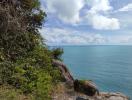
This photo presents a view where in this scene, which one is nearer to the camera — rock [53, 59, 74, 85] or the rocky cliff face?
the rocky cliff face

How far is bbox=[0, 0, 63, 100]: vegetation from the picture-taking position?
13.9 metres

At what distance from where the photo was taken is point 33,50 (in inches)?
729

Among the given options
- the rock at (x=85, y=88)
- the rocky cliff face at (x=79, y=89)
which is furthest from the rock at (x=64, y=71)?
the rock at (x=85, y=88)

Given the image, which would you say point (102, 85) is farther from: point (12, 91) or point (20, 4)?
point (12, 91)

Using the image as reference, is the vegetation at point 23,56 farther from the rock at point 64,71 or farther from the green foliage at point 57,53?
the green foliage at point 57,53

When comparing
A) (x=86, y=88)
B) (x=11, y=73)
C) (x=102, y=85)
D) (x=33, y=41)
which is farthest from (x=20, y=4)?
(x=102, y=85)

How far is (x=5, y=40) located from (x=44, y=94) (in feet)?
15.5

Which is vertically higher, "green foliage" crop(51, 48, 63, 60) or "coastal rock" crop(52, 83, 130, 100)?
"green foliage" crop(51, 48, 63, 60)

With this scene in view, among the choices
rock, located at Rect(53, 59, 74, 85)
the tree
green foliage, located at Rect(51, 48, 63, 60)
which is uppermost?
the tree

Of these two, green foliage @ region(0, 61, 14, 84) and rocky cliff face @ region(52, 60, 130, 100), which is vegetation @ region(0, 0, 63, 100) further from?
rocky cliff face @ region(52, 60, 130, 100)

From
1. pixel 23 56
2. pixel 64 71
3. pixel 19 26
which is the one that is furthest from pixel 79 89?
pixel 19 26

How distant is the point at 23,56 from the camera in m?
17.2

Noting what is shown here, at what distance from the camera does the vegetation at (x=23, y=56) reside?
1390 cm

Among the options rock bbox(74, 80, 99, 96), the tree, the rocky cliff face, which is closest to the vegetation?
the tree
